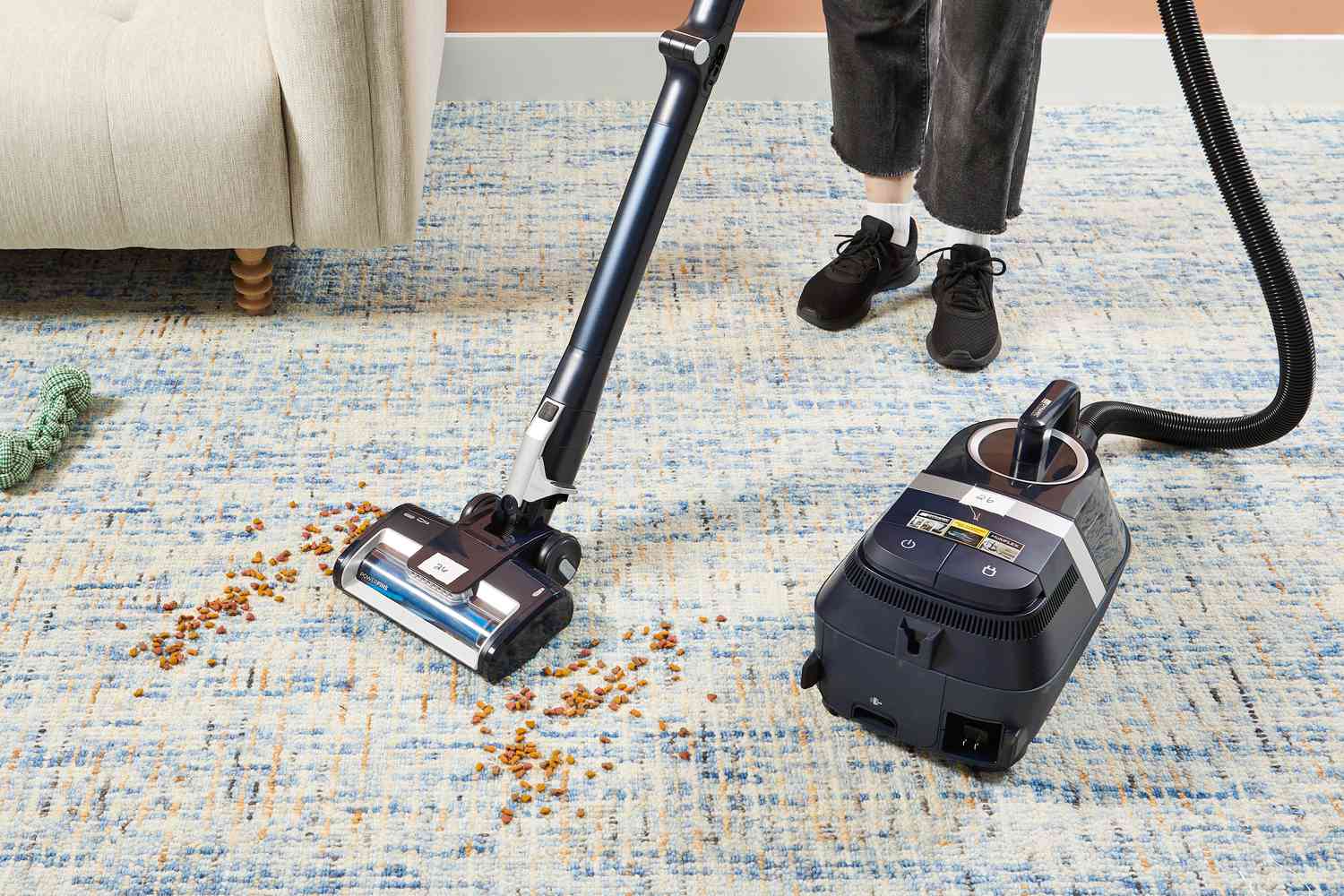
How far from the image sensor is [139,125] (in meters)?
1.49

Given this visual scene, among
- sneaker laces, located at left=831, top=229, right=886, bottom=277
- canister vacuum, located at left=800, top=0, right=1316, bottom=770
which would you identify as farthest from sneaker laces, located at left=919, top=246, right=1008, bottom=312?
canister vacuum, located at left=800, top=0, right=1316, bottom=770

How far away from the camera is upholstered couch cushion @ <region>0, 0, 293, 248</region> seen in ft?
4.86

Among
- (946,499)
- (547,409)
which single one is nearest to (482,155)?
(547,409)

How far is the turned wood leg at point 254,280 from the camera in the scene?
1.63 m

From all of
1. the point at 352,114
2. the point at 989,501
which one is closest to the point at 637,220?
the point at 989,501

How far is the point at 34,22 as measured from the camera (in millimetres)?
1529

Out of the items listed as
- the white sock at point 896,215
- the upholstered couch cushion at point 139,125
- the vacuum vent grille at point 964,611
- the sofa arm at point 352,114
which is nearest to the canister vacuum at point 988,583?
the vacuum vent grille at point 964,611

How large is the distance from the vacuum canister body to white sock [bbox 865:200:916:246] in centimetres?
70

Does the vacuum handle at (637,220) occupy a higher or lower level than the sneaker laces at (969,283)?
higher

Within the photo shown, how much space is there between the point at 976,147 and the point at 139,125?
100 centimetres

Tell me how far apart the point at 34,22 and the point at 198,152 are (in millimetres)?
260

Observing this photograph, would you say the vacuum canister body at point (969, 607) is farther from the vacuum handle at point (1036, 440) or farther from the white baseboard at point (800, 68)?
the white baseboard at point (800, 68)

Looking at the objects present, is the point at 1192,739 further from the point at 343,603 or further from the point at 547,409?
the point at 343,603

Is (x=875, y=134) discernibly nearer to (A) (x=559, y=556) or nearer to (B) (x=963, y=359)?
(B) (x=963, y=359)
